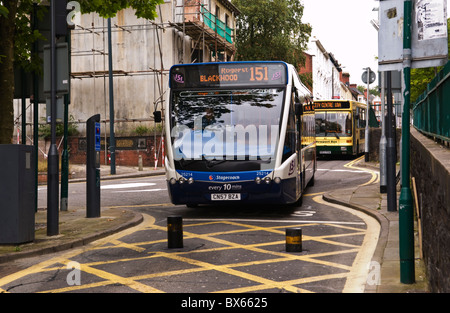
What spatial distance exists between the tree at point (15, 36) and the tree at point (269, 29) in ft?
119

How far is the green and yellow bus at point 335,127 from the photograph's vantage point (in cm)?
3222

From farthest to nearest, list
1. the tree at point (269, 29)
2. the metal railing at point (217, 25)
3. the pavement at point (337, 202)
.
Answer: the tree at point (269, 29) < the metal railing at point (217, 25) < the pavement at point (337, 202)

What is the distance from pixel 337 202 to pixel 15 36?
7.78 m

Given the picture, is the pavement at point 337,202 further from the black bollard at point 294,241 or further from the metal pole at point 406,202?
the black bollard at point 294,241

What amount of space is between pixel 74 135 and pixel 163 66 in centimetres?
660


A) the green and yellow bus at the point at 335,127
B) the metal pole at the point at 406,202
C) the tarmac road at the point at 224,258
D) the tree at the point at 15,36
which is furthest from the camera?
the green and yellow bus at the point at 335,127

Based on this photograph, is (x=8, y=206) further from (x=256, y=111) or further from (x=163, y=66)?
(x=163, y=66)

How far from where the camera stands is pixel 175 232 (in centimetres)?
859

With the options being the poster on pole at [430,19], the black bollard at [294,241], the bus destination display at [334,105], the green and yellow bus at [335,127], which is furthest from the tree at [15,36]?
the bus destination display at [334,105]

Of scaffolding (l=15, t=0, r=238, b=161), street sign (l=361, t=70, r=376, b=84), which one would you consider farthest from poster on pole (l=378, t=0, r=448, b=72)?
scaffolding (l=15, t=0, r=238, b=161)

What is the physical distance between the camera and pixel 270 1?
48875 millimetres

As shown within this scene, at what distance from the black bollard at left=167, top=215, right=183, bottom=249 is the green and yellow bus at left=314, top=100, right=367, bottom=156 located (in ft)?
80.4

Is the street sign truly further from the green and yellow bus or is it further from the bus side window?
the bus side window

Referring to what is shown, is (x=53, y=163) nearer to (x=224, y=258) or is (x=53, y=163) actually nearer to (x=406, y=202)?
(x=224, y=258)
